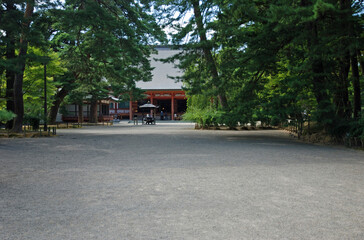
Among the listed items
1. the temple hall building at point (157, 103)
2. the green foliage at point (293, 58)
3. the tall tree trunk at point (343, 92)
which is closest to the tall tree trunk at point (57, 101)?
the temple hall building at point (157, 103)

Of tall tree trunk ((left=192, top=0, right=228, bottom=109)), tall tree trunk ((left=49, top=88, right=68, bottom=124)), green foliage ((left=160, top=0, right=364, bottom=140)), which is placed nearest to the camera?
green foliage ((left=160, top=0, right=364, bottom=140))

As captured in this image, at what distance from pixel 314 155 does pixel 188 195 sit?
5161mm

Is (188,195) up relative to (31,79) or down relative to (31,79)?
down

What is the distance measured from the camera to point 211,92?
1352 centimetres

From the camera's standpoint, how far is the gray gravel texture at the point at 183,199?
307 centimetres

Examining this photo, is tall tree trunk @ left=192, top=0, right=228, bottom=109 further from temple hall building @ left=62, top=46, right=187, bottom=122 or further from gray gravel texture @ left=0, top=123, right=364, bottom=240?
temple hall building @ left=62, top=46, right=187, bottom=122

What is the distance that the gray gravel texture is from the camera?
307 centimetres

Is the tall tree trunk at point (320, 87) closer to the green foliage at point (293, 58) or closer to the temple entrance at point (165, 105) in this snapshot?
the green foliage at point (293, 58)

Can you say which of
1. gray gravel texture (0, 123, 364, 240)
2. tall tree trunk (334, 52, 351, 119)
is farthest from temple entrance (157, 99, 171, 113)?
gray gravel texture (0, 123, 364, 240)

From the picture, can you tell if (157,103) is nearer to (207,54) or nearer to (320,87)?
(207,54)

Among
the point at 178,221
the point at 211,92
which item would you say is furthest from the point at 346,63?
the point at 178,221

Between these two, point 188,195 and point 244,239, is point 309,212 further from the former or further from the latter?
point 188,195

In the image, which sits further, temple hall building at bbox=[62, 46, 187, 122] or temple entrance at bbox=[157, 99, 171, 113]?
temple entrance at bbox=[157, 99, 171, 113]

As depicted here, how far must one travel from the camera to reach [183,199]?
164 inches
